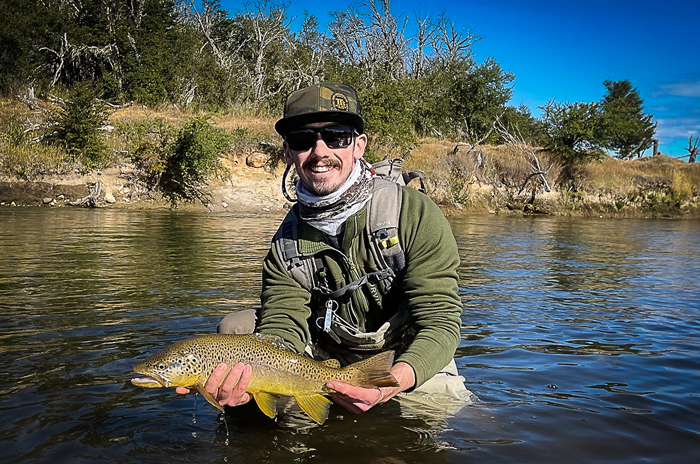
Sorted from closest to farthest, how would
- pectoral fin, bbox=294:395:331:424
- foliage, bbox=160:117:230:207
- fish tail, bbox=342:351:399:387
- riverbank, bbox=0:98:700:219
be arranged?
fish tail, bbox=342:351:399:387
pectoral fin, bbox=294:395:331:424
riverbank, bbox=0:98:700:219
foliage, bbox=160:117:230:207

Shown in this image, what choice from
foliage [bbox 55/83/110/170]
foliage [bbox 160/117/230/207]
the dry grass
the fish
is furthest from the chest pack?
the dry grass

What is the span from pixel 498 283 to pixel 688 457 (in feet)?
19.0

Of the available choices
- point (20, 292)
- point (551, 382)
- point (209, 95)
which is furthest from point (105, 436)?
point (209, 95)

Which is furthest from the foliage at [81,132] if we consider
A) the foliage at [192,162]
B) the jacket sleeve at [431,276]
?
the jacket sleeve at [431,276]

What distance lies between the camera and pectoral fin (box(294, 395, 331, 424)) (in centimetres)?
305

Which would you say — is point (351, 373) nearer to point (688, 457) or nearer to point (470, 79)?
point (688, 457)

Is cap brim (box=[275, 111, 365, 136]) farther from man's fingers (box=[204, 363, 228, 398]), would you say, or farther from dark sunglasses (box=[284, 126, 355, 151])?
man's fingers (box=[204, 363, 228, 398])

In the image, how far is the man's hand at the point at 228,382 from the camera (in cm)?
290

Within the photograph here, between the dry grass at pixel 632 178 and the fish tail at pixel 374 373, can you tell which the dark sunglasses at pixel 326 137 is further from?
the dry grass at pixel 632 178

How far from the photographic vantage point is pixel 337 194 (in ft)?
11.0

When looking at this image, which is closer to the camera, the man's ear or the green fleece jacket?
the green fleece jacket

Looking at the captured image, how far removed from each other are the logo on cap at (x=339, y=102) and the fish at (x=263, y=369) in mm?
1298

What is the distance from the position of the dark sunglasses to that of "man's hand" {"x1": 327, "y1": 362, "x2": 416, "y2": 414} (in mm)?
1270

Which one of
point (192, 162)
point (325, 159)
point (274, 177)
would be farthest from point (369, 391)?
point (274, 177)
